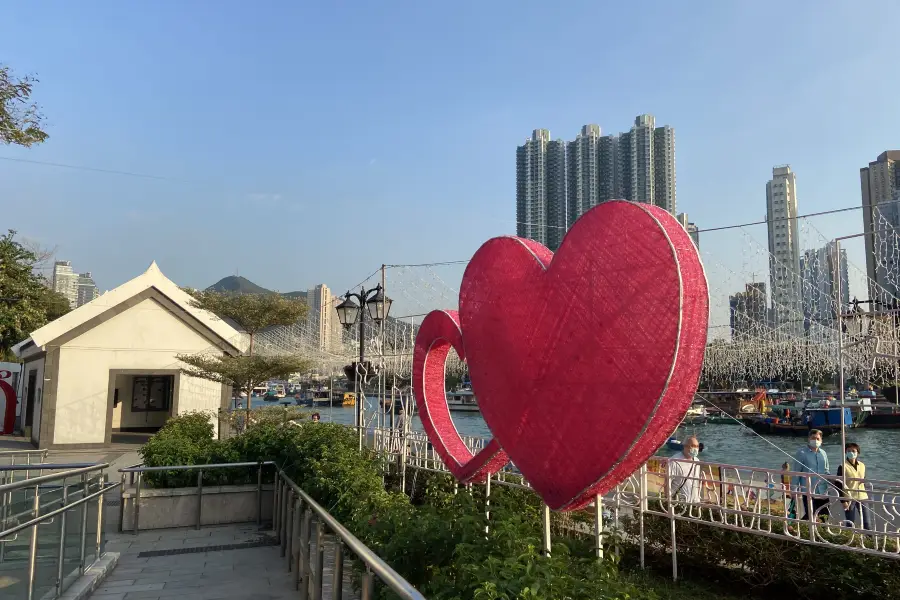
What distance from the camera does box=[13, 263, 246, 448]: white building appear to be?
18.2 metres

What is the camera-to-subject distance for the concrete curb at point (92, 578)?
530 centimetres

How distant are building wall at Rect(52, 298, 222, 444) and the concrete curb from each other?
13.4 m

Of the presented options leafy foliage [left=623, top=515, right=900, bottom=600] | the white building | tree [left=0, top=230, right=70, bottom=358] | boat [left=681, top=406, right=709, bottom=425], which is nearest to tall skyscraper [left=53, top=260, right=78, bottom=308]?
tree [left=0, top=230, right=70, bottom=358]

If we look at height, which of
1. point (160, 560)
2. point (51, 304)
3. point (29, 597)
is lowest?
point (160, 560)

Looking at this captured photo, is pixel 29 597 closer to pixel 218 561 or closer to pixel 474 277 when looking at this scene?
pixel 218 561

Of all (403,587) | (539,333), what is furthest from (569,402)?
(403,587)

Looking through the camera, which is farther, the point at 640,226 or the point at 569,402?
the point at 569,402

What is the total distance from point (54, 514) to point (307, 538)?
6.27 feet

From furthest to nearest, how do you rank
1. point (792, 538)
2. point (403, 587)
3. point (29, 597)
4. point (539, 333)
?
point (792, 538)
point (539, 333)
point (29, 597)
point (403, 587)

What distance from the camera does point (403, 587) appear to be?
238cm

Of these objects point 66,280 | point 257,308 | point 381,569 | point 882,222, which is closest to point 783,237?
point 882,222

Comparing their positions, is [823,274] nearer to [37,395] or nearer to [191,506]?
[191,506]

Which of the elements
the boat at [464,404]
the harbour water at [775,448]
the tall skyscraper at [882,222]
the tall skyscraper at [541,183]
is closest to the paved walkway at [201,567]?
the tall skyscraper at [882,222]

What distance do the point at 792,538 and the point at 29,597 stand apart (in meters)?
5.89
